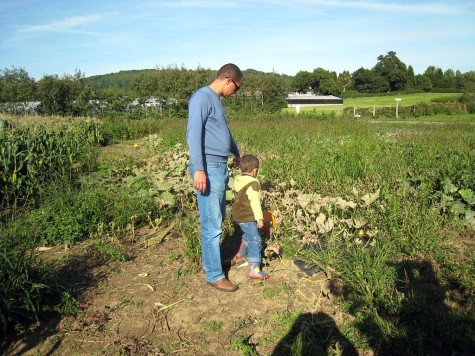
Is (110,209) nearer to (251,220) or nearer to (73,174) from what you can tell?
(251,220)

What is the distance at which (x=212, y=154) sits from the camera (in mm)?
3102

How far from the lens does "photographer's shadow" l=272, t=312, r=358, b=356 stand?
7.90ft

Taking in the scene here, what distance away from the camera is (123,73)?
327 feet

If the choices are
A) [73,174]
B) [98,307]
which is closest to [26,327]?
[98,307]

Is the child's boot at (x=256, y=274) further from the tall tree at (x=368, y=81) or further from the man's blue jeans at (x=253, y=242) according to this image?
the tall tree at (x=368, y=81)

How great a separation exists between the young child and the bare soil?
0.18m

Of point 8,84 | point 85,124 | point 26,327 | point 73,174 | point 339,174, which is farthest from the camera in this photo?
point 8,84

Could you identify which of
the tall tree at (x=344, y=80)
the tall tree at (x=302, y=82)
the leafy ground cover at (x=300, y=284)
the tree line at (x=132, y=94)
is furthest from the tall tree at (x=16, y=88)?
the tall tree at (x=344, y=80)

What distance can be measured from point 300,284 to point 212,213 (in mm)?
1050

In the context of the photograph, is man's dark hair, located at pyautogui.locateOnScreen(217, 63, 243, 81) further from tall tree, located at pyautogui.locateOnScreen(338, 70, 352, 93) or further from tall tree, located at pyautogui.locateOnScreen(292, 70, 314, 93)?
tall tree, located at pyautogui.locateOnScreen(338, 70, 352, 93)

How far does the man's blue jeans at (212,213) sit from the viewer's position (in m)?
3.11

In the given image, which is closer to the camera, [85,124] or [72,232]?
[72,232]

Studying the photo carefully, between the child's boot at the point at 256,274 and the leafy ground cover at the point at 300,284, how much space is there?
0.07 m

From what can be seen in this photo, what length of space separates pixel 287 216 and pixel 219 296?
1.62 metres
